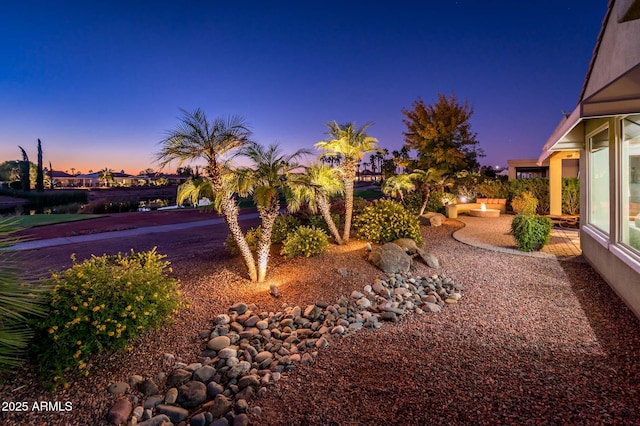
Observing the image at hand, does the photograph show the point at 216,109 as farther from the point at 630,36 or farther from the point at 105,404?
the point at 630,36

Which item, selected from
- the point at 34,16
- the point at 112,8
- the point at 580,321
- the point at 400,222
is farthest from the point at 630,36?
the point at 34,16

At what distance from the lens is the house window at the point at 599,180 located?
642 cm

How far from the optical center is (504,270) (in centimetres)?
698

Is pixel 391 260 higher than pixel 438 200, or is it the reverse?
pixel 438 200

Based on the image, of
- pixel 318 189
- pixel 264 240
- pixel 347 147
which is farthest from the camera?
pixel 347 147

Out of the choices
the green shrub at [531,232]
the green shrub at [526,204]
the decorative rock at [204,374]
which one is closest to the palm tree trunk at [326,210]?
the green shrub at [531,232]

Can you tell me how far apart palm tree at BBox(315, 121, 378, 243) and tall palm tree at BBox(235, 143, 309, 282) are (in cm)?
274

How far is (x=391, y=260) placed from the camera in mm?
6914

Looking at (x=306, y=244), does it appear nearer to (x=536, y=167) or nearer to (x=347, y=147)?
(x=347, y=147)

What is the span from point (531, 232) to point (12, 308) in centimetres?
929

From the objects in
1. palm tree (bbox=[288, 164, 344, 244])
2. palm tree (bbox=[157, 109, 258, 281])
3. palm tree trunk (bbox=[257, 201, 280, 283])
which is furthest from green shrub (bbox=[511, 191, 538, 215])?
palm tree (bbox=[157, 109, 258, 281])

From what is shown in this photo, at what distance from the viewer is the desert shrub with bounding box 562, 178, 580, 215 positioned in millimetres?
14469

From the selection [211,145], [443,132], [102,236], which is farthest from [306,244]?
[443,132]

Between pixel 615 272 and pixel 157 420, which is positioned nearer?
pixel 157 420
